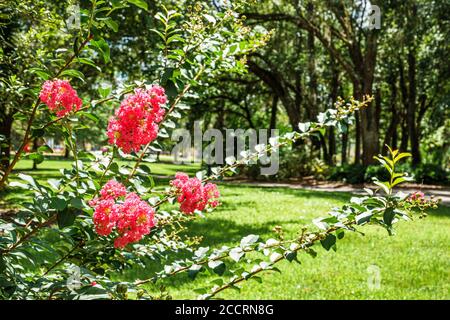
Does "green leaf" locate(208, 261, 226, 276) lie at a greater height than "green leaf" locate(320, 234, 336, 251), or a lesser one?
lesser

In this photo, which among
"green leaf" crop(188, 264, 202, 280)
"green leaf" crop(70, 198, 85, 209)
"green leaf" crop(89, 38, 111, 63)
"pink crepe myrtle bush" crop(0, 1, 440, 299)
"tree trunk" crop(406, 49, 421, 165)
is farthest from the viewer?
"tree trunk" crop(406, 49, 421, 165)

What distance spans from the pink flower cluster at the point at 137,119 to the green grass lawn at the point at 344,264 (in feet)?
9.08

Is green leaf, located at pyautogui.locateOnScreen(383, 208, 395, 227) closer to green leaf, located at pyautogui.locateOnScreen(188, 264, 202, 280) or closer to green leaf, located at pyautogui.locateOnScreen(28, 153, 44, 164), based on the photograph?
green leaf, located at pyautogui.locateOnScreen(188, 264, 202, 280)

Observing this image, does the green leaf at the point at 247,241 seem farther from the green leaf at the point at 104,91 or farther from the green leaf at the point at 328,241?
the green leaf at the point at 104,91

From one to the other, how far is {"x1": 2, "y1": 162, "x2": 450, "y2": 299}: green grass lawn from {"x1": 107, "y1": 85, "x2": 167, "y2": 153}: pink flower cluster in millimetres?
2766

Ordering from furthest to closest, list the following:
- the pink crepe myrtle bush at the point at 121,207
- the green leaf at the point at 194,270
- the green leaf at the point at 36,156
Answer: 1. the green leaf at the point at 36,156
2. the green leaf at the point at 194,270
3. the pink crepe myrtle bush at the point at 121,207

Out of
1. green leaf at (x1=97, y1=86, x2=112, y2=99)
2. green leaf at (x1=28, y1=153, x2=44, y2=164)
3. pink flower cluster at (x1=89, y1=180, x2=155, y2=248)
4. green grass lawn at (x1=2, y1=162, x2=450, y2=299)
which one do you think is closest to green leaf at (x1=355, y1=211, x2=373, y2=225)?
pink flower cluster at (x1=89, y1=180, x2=155, y2=248)

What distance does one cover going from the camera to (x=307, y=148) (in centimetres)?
2166

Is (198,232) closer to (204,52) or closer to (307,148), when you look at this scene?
(204,52)

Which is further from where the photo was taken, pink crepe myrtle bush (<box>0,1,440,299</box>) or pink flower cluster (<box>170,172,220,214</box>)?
pink flower cluster (<box>170,172,220,214</box>)

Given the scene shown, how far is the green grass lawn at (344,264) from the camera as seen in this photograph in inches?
189

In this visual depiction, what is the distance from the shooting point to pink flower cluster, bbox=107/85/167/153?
1962mm

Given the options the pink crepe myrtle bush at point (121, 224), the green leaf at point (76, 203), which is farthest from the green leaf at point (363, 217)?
the green leaf at point (76, 203)
